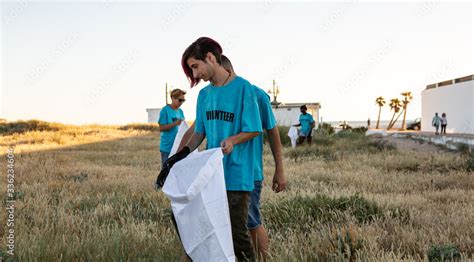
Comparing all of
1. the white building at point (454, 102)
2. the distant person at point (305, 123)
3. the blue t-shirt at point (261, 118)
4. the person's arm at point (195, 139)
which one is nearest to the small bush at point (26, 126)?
the distant person at point (305, 123)

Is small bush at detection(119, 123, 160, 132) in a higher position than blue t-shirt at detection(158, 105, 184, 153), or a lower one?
lower

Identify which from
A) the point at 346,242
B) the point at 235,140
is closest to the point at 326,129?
the point at 346,242

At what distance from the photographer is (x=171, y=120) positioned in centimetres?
824

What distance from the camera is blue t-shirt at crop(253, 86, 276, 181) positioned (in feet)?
11.3

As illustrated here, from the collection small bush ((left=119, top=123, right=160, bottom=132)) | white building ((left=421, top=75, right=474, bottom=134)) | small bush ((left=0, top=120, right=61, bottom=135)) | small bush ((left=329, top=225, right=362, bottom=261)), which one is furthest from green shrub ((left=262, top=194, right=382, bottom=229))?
white building ((left=421, top=75, right=474, bottom=134))

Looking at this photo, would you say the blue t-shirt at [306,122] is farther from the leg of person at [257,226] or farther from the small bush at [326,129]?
the leg of person at [257,226]

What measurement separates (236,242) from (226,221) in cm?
34

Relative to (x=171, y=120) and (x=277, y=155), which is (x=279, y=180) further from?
(x=171, y=120)

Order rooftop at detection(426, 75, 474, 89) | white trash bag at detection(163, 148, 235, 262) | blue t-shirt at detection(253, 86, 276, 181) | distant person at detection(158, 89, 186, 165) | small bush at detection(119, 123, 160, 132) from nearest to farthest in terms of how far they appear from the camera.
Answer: white trash bag at detection(163, 148, 235, 262) → blue t-shirt at detection(253, 86, 276, 181) → distant person at detection(158, 89, 186, 165) → small bush at detection(119, 123, 160, 132) → rooftop at detection(426, 75, 474, 89)

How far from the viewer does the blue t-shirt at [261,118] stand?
3451 millimetres

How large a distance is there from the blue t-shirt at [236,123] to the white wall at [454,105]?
125 ft

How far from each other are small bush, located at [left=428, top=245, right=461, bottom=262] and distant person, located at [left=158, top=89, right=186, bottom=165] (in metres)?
5.07

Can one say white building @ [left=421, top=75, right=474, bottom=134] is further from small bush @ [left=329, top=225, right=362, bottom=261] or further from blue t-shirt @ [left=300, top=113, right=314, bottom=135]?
small bush @ [left=329, top=225, right=362, bottom=261]

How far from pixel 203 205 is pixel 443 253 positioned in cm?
194
